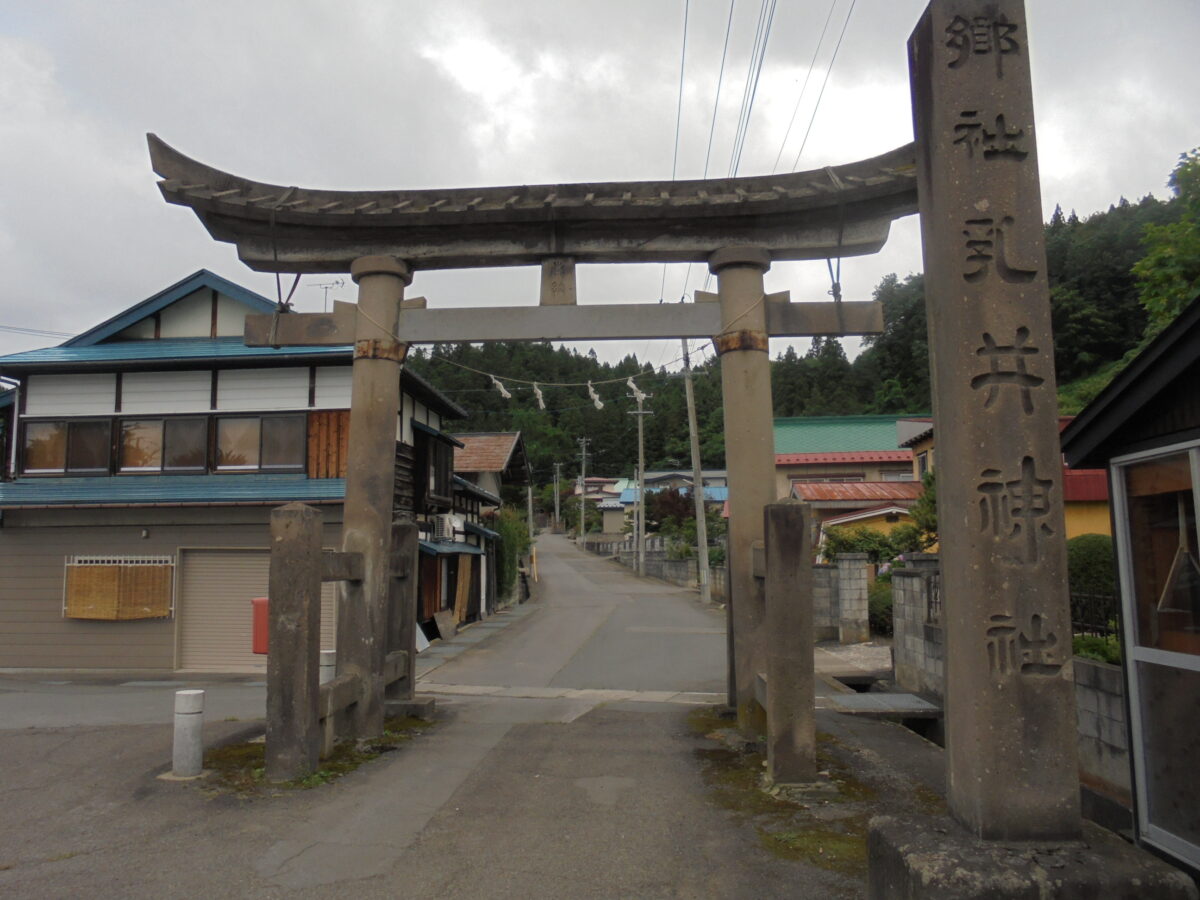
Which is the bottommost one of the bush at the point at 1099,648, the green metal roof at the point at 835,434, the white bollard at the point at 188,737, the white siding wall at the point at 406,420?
the white bollard at the point at 188,737

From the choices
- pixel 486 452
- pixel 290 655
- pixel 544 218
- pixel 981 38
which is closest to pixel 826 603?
pixel 544 218

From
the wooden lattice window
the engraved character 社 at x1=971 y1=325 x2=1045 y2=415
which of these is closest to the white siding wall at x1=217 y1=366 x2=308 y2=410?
the wooden lattice window

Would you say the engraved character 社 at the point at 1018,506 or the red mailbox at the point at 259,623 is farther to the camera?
the red mailbox at the point at 259,623

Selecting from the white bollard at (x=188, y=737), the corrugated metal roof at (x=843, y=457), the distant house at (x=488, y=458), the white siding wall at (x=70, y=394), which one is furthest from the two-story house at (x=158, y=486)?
the corrugated metal roof at (x=843, y=457)

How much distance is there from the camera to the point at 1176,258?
13.2m

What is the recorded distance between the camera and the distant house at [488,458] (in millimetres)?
34750

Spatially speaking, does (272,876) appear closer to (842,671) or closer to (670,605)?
(842,671)

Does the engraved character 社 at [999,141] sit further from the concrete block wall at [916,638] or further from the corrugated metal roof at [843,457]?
the corrugated metal roof at [843,457]

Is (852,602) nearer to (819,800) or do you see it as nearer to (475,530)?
(819,800)

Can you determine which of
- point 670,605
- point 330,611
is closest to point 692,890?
point 330,611

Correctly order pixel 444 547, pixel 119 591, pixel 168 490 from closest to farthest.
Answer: pixel 119 591
pixel 168 490
pixel 444 547

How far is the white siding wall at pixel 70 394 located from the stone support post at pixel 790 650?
16346mm

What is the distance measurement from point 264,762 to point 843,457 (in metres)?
39.0

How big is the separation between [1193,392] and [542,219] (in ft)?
20.2
